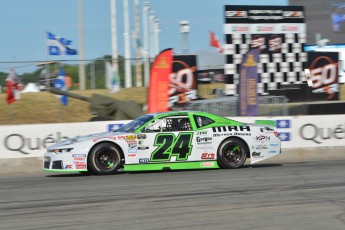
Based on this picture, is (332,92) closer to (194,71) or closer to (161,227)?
(194,71)

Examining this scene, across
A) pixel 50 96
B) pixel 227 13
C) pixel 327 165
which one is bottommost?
pixel 327 165

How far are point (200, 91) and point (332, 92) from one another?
1054cm

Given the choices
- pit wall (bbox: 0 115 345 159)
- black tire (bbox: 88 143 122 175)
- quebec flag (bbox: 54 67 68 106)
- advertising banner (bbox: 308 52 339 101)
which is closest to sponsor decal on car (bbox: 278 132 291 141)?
pit wall (bbox: 0 115 345 159)

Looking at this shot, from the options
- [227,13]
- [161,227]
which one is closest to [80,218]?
[161,227]

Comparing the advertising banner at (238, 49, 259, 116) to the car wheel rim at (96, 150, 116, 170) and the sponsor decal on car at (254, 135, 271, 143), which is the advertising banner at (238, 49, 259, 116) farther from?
the car wheel rim at (96, 150, 116, 170)

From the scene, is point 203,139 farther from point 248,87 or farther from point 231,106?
point 231,106

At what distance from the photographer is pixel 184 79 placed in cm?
2259

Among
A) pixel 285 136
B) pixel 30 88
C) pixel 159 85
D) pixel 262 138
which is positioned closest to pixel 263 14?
pixel 159 85

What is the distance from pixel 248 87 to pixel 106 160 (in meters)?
8.13

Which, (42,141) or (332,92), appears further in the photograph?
(332,92)

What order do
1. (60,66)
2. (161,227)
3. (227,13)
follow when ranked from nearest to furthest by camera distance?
(161,227)
(60,66)
(227,13)

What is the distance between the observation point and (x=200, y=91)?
890 inches

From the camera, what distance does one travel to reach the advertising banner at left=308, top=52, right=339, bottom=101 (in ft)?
97.3

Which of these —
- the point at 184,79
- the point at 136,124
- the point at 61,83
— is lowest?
the point at 136,124
